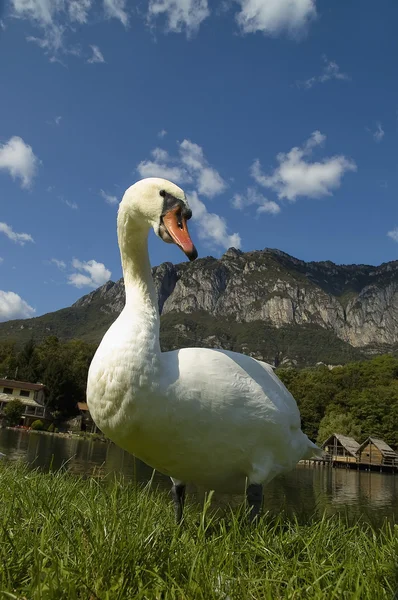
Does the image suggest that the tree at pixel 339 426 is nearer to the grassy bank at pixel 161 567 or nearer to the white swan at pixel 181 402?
the white swan at pixel 181 402

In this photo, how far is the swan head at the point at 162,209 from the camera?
11.0ft

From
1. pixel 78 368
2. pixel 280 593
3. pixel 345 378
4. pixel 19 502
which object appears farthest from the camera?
pixel 345 378

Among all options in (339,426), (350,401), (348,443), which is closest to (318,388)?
(350,401)

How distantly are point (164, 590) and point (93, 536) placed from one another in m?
0.43

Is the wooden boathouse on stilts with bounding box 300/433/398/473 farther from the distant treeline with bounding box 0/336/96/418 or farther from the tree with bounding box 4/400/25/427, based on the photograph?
the distant treeline with bounding box 0/336/96/418

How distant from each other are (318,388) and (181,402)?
79.4 m

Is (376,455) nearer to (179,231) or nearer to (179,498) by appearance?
(179,498)

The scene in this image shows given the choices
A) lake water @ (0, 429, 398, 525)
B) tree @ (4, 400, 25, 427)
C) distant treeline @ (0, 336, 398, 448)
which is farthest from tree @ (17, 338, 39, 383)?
lake water @ (0, 429, 398, 525)

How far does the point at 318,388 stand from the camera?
7856cm

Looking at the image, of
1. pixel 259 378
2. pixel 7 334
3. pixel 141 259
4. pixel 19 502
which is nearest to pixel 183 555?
pixel 19 502

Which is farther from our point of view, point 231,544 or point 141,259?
point 141,259

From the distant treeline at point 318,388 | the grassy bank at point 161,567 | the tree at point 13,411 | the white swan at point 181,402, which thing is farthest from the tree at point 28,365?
the grassy bank at point 161,567

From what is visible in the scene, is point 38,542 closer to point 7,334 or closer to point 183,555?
point 183,555

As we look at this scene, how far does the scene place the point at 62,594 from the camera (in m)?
1.58
